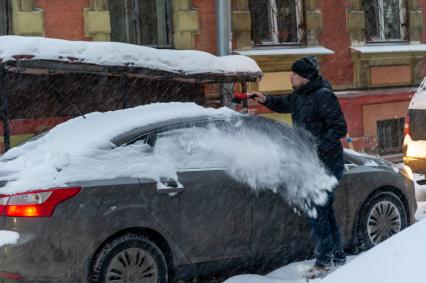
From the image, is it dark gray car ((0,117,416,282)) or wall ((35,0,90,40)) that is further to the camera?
wall ((35,0,90,40))

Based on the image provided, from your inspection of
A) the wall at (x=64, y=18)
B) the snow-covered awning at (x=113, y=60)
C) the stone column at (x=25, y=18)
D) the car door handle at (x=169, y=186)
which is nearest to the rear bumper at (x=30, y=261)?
the car door handle at (x=169, y=186)

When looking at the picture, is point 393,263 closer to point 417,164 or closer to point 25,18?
point 417,164

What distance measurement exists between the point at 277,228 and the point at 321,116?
99 centimetres

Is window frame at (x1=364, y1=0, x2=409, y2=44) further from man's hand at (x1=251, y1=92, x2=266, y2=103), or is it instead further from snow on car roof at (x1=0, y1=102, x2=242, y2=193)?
snow on car roof at (x1=0, y1=102, x2=242, y2=193)

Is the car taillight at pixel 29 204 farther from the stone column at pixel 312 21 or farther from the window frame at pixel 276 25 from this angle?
the stone column at pixel 312 21

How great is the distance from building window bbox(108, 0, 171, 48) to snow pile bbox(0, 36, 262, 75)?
2162 millimetres

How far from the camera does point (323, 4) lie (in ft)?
43.3

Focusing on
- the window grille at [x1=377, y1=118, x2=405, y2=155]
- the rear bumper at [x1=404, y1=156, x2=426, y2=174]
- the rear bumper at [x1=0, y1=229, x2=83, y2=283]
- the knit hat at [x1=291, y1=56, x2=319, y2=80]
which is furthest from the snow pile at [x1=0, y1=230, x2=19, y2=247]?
the window grille at [x1=377, y1=118, x2=405, y2=155]

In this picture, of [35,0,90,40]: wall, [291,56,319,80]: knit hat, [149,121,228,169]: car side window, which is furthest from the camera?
[35,0,90,40]: wall

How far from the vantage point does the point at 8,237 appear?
4.38 meters

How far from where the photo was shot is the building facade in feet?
34.3

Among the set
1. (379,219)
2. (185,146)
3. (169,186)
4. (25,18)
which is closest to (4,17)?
(25,18)

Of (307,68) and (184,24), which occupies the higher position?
(184,24)

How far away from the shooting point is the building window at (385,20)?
14102 millimetres
